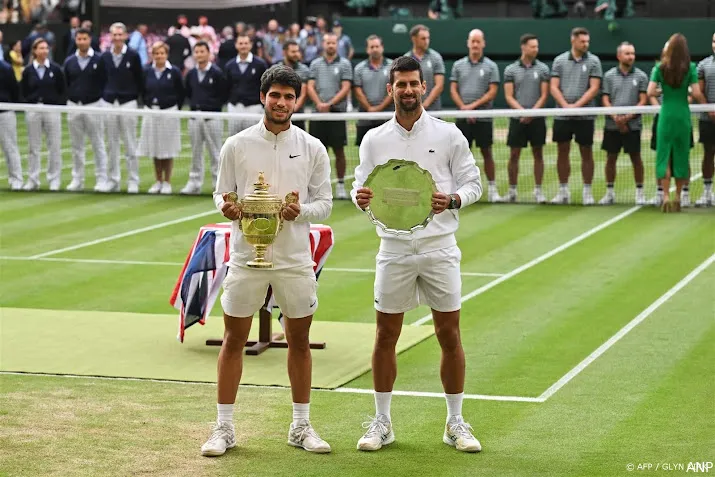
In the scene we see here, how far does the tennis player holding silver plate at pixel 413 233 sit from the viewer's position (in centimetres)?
821

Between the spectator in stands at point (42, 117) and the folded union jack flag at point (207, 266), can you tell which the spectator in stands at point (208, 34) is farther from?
the folded union jack flag at point (207, 266)

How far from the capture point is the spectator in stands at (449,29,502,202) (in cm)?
2036

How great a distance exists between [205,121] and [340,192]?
7.74ft

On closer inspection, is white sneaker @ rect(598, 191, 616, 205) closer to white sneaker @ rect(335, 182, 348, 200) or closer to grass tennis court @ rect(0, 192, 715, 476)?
grass tennis court @ rect(0, 192, 715, 476)

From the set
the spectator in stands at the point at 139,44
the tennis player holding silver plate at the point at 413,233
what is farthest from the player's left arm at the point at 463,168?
the spectator in stands at the point at 139,44

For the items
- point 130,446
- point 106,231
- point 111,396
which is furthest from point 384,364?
point 106,231

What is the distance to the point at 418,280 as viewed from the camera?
27.7ft

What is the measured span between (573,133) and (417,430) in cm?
1170

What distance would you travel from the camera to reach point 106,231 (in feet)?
59.1

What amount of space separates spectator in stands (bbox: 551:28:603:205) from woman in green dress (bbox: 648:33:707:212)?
4.33 ft

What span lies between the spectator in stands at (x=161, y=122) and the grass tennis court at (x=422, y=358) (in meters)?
3.02

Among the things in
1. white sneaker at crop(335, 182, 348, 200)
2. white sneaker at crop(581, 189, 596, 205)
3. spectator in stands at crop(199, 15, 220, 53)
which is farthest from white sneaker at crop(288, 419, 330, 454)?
spectator in stands at crop(199, 15, 220, 53)

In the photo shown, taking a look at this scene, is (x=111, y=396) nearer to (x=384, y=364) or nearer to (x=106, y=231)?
(x=384, y=364)

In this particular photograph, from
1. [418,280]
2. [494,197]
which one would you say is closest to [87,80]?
[494,197]
